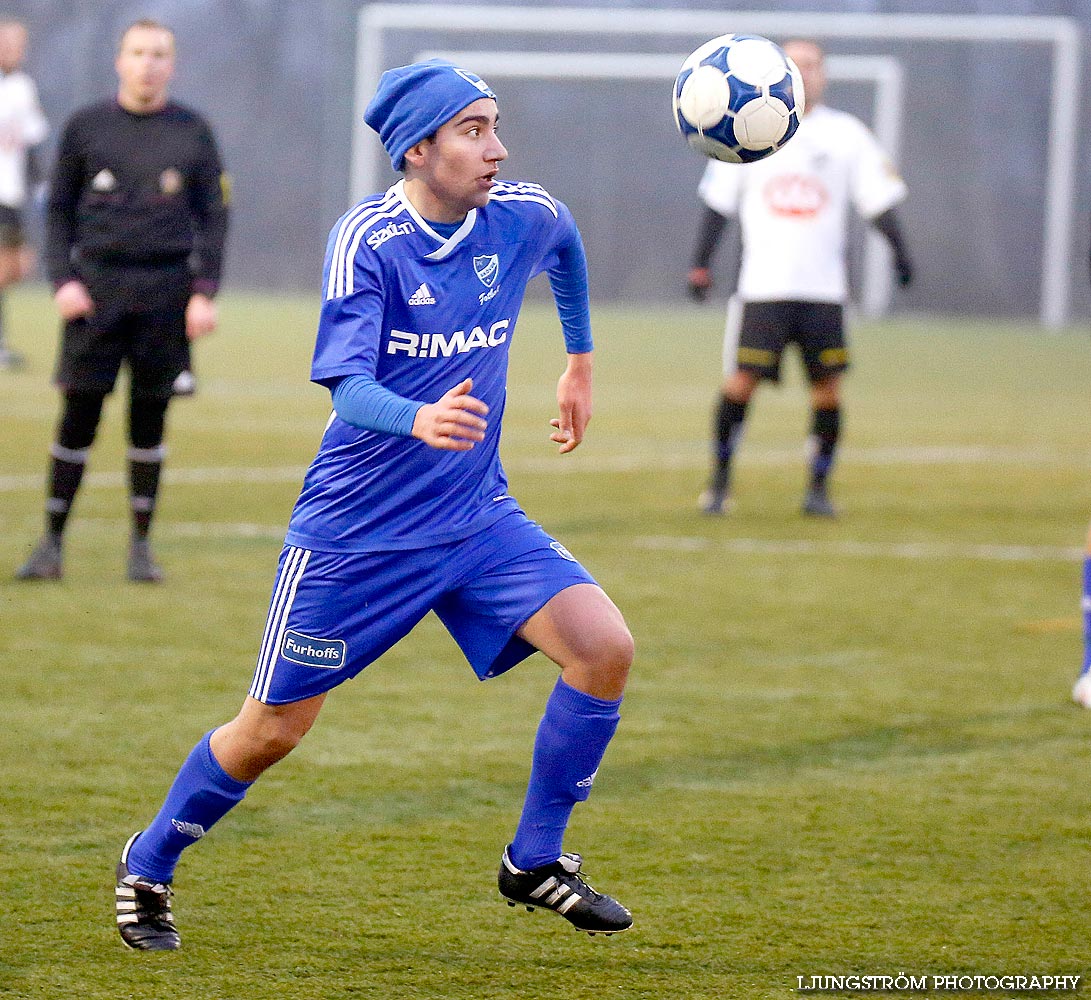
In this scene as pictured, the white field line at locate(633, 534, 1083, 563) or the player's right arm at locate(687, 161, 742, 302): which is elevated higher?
the player's right arm at locate(687, 161, 742, 302)

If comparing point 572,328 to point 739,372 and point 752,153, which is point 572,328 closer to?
point 752,153

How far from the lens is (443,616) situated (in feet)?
12.5

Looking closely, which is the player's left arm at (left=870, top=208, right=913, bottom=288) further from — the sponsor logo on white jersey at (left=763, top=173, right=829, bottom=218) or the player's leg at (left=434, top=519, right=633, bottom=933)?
the player's leg at (left=434, top=519, right=633, bottom=933)

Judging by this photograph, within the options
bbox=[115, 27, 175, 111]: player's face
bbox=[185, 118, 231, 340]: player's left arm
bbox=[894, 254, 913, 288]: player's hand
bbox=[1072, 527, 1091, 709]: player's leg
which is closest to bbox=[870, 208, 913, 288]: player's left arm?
bbox=[894, 254, 913, 288]: player's hand

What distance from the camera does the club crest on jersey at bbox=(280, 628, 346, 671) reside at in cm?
360

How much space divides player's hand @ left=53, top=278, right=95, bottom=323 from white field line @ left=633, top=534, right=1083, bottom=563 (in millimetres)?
2830

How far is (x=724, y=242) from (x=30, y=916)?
78.8ft

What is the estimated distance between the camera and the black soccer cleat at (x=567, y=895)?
365cm

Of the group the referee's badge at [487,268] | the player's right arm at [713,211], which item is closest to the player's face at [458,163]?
the referee's badge at [487,268]

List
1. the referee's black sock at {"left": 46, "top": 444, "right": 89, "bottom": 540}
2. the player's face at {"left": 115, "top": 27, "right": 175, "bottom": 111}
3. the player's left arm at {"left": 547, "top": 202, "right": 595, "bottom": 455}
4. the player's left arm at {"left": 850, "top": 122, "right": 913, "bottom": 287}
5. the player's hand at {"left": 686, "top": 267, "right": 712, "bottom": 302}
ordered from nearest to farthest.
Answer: the player's left arm at {"left": 547, "top": 202, "right": 595, "bottom": 455} < the player's face at {"left": 115, "top": 27, "right": 175, "bottom": 111} < the referee's black sock at {"left": 46, "top": 444, "right": 89, "bottom": 540} < the player's left arm at {"left": 850, "top": 122, "right": 913, "bottom": 287} < the player's hand at {"left": 686, "top": 267, "right": 712, "bottom": 302}

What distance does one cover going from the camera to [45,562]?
24.2 ft

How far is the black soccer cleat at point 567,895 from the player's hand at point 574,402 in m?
0.91

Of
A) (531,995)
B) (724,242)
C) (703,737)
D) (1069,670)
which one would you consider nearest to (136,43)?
(703,737)

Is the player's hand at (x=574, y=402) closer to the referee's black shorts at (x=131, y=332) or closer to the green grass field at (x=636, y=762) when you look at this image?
the green grass field at (x=636, y=762)
